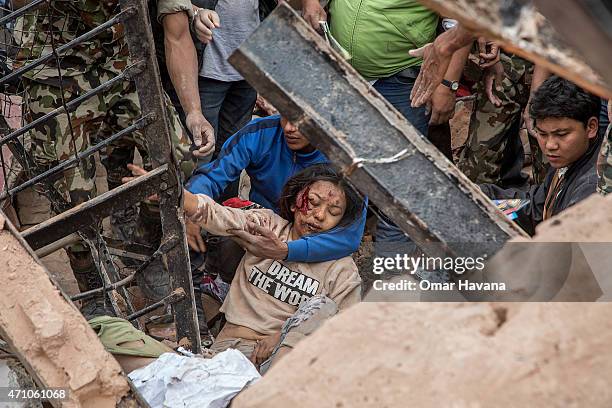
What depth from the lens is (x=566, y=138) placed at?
3402 mm

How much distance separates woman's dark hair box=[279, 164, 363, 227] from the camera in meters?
3.64

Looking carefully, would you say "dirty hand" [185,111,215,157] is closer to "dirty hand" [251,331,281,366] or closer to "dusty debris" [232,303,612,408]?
"dirty hand" [251,331,281,366]

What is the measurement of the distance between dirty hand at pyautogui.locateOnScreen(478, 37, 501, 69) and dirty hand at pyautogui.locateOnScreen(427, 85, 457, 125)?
26 centimetres

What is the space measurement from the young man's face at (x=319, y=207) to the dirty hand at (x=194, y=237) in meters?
0.41

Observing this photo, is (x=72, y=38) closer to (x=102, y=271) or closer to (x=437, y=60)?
(x=102, y=271)

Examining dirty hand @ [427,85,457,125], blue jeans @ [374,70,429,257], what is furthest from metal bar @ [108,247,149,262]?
dirty hand @ [427,85,457,125]

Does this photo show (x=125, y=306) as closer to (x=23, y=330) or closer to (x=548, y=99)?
(x=23, y=330)

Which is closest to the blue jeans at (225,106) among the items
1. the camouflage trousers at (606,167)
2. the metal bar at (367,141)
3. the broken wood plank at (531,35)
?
the camouflage trousers at (606,167)

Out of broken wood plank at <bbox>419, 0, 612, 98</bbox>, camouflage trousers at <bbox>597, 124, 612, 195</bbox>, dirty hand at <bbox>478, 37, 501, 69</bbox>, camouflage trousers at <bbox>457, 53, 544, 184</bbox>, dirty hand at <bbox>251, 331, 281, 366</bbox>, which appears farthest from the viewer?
camouflage trousers at <bbox>457, 53, 544, 184</bbox>

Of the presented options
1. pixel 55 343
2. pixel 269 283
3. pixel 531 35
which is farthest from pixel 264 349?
pixel 531 35

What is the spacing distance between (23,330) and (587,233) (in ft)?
4.38

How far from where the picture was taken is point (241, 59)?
1724mm

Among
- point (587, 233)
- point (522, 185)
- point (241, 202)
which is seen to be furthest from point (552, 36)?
point (522, 185)

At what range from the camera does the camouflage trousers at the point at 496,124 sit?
182 inches
